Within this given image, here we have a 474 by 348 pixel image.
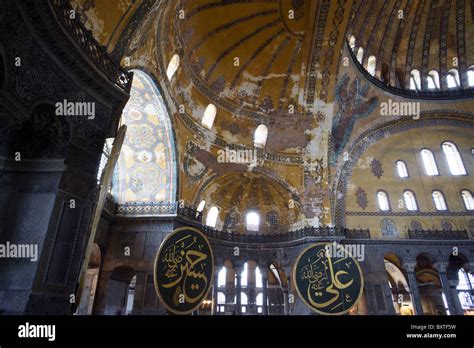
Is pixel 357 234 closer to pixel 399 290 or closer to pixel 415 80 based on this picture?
pixel 399 290

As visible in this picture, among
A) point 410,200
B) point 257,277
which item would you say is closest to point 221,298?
point 257,277

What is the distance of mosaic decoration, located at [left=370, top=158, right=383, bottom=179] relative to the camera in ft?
47.4

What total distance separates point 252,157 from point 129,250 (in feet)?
18.5

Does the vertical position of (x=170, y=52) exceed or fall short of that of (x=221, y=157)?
it exceeds it

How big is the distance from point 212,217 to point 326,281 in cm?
507

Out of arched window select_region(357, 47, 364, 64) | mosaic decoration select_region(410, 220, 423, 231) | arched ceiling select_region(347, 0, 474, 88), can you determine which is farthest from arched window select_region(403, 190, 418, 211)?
arched window select_region(357, 47, 364, 64)

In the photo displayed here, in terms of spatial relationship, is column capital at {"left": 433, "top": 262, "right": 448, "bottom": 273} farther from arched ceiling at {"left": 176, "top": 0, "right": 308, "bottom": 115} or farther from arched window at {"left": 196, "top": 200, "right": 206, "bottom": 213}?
arched window at {"left": 196, "top": 200, "right": 206, "bottom": 213}

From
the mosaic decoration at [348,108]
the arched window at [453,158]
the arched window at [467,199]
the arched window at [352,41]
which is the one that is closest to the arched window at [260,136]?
the mosaic decoration at [348,108]

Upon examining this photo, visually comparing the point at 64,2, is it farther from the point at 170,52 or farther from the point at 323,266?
the point at 323,266

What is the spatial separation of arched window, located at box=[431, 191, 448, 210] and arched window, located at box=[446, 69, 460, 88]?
5336mm

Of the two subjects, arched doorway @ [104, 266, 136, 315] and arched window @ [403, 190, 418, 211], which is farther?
arched window @ [403, 190, 418, 211]

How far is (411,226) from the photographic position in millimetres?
13320
